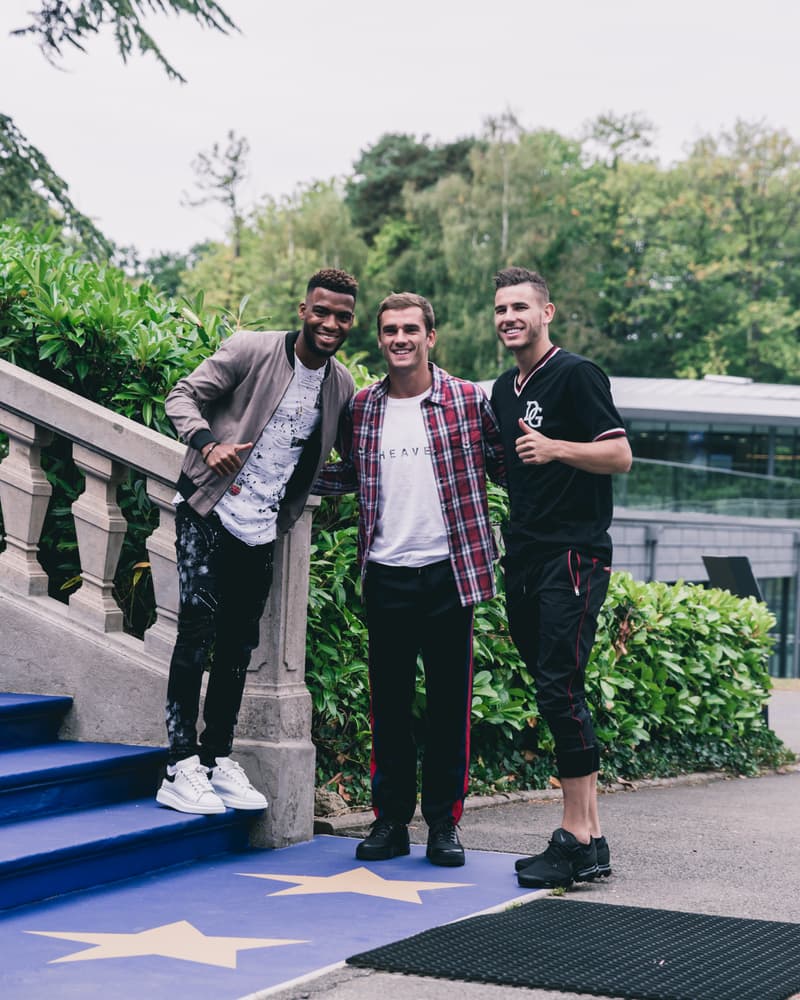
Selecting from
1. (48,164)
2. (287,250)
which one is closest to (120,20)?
(48,164)

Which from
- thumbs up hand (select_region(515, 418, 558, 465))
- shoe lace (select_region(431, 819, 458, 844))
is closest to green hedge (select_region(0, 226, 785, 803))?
shoe lace (select_region(431, 819, 458, 844))

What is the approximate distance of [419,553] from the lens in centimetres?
487

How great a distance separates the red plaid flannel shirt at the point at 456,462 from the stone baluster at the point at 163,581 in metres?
0.78

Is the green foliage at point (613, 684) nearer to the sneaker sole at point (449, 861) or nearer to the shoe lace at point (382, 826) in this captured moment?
the shoe lace at point (382, 826)

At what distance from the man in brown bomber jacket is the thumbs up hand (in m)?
0.78

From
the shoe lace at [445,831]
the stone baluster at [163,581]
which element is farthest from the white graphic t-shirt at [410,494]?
the shoe lace at [445,831]

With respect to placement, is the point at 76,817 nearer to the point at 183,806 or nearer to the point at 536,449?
the point at 183,806

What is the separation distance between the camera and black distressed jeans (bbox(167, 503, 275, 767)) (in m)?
4.78

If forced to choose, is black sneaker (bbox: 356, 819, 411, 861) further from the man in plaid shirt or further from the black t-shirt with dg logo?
the black t-shirt with dg logo

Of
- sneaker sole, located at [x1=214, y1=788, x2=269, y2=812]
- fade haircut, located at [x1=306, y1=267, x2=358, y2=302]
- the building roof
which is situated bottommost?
sneaker sole, located at [x1=214, y1=788, x2=269, y2=812]

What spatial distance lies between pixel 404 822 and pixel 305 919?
1.02 meters

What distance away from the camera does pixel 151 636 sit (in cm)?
526

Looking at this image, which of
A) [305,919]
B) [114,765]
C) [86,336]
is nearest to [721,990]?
[305,919]

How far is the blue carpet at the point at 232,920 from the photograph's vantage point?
11.3ft
